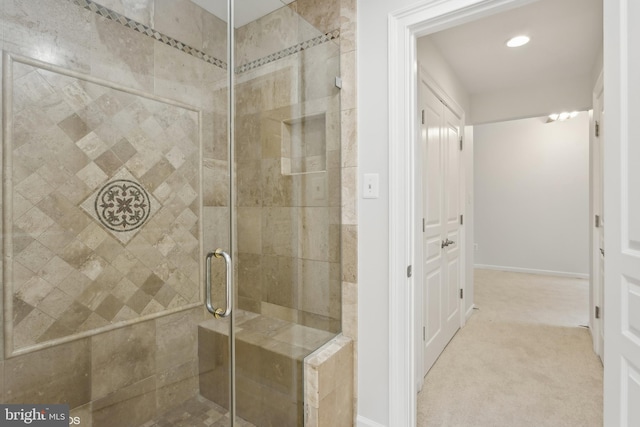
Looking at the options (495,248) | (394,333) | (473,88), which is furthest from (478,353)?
(495,248)

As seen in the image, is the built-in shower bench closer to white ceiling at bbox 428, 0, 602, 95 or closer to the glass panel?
the glass panel

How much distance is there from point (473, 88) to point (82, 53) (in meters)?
3.48

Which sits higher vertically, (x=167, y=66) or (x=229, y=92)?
(x=167, y=66)

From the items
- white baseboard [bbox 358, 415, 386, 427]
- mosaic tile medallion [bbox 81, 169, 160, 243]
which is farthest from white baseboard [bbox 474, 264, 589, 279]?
mosaic tile medallion [bbox 81, 169, 160, 243]

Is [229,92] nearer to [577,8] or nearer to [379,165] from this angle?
[379,165]

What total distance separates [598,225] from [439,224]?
1263 millimetres

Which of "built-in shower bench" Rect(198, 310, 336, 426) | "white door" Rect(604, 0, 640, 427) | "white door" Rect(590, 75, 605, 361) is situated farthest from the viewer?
"white door" Rect(590, 75, 605, 361)

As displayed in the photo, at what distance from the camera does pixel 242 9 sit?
137 cm

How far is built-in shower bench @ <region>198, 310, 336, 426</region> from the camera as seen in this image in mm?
1350

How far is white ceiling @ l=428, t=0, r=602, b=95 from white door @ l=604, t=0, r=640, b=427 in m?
1.21

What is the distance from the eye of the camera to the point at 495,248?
229 inches

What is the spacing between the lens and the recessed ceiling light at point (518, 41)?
2385mm

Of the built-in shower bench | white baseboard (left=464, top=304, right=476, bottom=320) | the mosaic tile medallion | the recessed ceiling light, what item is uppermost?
the recessed ceiling light

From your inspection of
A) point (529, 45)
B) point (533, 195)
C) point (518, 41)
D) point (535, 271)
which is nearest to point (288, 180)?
point (518, 41)
